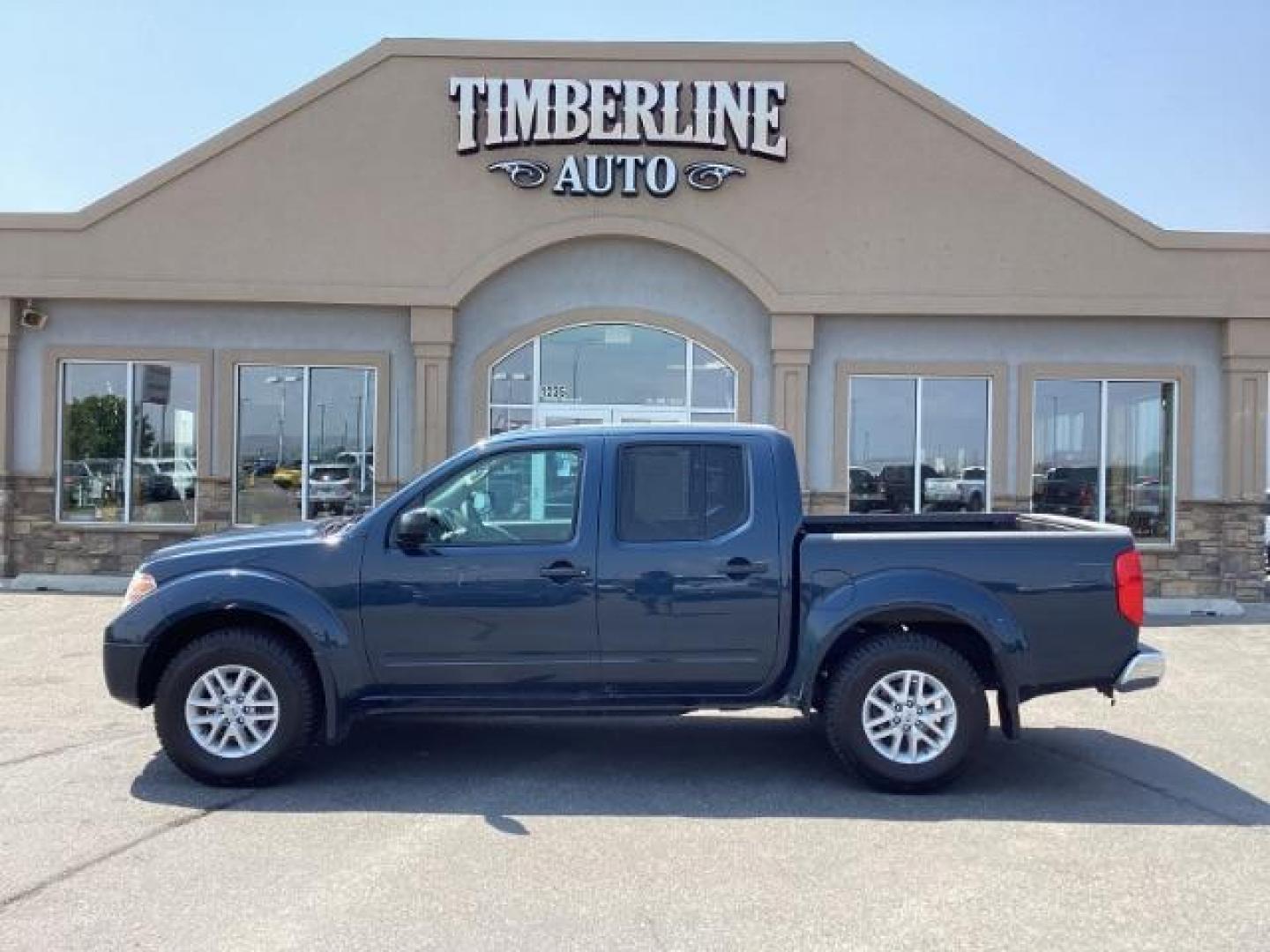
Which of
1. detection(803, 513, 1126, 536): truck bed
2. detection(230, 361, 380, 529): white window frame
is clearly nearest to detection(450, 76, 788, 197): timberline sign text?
detection(230, 361, 380, 529): white window frame

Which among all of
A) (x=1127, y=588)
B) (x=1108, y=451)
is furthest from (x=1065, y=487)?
(x=1127, y=588)

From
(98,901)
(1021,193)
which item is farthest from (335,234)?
(98,901)

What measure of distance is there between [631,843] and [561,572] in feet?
5.00

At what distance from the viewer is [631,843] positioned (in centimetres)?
538

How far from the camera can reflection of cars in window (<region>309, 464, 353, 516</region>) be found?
561 inches

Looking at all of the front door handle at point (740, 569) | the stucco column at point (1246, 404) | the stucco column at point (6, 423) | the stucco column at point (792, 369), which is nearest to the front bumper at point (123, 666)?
the front door handle at point (740, 569)

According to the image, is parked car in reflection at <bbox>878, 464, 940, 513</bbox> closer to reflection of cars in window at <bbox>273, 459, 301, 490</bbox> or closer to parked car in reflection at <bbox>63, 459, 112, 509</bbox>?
reflection of cars in window at <bbox>273, 459, 301, 490</bbox>

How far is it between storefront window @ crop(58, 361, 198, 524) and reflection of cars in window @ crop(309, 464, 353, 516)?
1527 mm

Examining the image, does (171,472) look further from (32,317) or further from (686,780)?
(686,780)

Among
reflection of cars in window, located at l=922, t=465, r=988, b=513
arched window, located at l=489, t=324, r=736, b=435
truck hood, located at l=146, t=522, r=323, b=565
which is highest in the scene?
arched window, located at l=489, t=324, r=736, b=435

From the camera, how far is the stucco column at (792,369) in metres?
13.8

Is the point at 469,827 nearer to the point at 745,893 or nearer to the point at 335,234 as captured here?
the point at 745,893

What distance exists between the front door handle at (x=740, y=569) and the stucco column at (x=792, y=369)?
24.9 ft

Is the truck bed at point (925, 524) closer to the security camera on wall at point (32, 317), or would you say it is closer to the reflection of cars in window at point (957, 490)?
the reflection of cars in window at point (957, 490)
